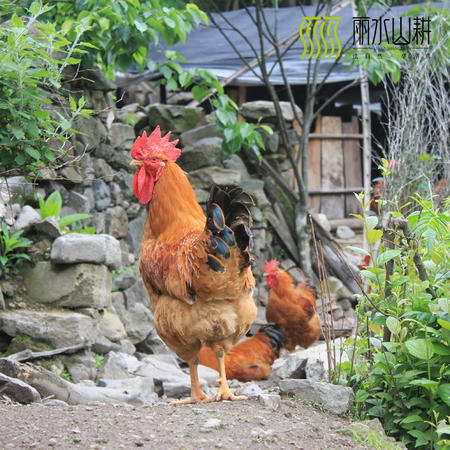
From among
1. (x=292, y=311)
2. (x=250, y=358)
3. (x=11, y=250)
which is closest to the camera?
(x=11, y=250)

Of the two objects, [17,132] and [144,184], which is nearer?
[17,132]

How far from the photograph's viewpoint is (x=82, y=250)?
18.3ft

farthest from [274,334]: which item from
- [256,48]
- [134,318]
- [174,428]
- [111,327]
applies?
[256,48]

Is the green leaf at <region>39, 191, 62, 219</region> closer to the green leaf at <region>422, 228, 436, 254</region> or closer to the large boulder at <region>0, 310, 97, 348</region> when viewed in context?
the large boulder at <region>0, 310, 97, 348</region>

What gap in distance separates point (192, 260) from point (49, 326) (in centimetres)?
218

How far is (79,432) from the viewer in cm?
286

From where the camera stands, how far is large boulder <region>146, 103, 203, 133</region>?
906cm

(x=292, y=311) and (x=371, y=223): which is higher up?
(x=371, y=223)

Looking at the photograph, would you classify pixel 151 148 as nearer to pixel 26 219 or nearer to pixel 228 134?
pixel 26 219

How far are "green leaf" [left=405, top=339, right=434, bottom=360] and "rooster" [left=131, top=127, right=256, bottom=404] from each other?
113 cm

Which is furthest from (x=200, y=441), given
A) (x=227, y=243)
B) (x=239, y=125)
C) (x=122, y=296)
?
(x=239, y=125)

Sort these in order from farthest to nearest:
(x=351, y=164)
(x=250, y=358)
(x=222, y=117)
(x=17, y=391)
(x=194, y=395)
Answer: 1. (x=351, y=164)
2. (x=222, y=117)
3. (x=250, y=358)
4. (x=194, y=395)
5. (x=17, y=391)
